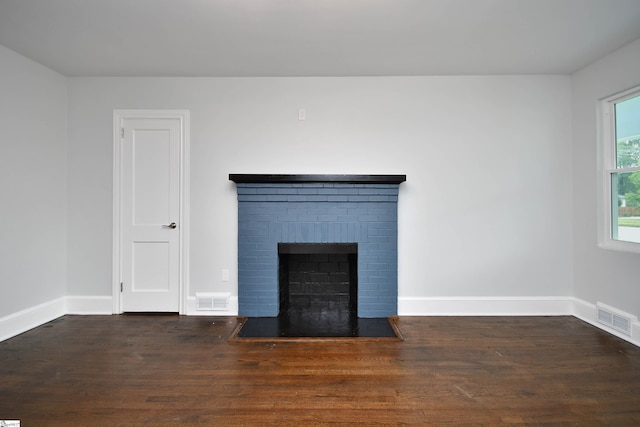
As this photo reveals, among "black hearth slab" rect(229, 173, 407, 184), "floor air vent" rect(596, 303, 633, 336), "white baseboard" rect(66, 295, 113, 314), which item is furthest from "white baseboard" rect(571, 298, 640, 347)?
"white baseboard" rect(66, 295, 113, 314)

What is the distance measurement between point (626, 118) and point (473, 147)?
4.15ft

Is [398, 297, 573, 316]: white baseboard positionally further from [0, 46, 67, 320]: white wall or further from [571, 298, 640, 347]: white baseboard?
[0, 46, 67, 320]: white wall

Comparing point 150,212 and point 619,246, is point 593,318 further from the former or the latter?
point 150,212

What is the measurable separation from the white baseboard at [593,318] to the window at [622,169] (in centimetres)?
65

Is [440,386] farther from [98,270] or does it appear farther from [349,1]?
[98,270]

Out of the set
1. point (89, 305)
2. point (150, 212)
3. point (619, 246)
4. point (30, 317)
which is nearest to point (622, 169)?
point (619, 246)

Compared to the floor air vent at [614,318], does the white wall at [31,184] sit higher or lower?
higher

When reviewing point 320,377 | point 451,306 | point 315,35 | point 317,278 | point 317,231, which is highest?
point 315,35

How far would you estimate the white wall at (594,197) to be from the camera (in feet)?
9.30

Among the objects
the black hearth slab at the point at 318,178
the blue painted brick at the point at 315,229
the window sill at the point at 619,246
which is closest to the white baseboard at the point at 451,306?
the blue painted brick at the point at 315,229

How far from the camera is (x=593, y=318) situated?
126 inches

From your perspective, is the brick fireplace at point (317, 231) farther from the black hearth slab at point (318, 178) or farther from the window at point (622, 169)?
the window at point (622, 169)

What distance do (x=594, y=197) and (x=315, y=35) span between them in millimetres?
3045

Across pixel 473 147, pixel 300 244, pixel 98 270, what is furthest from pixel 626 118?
pixel 98 270
